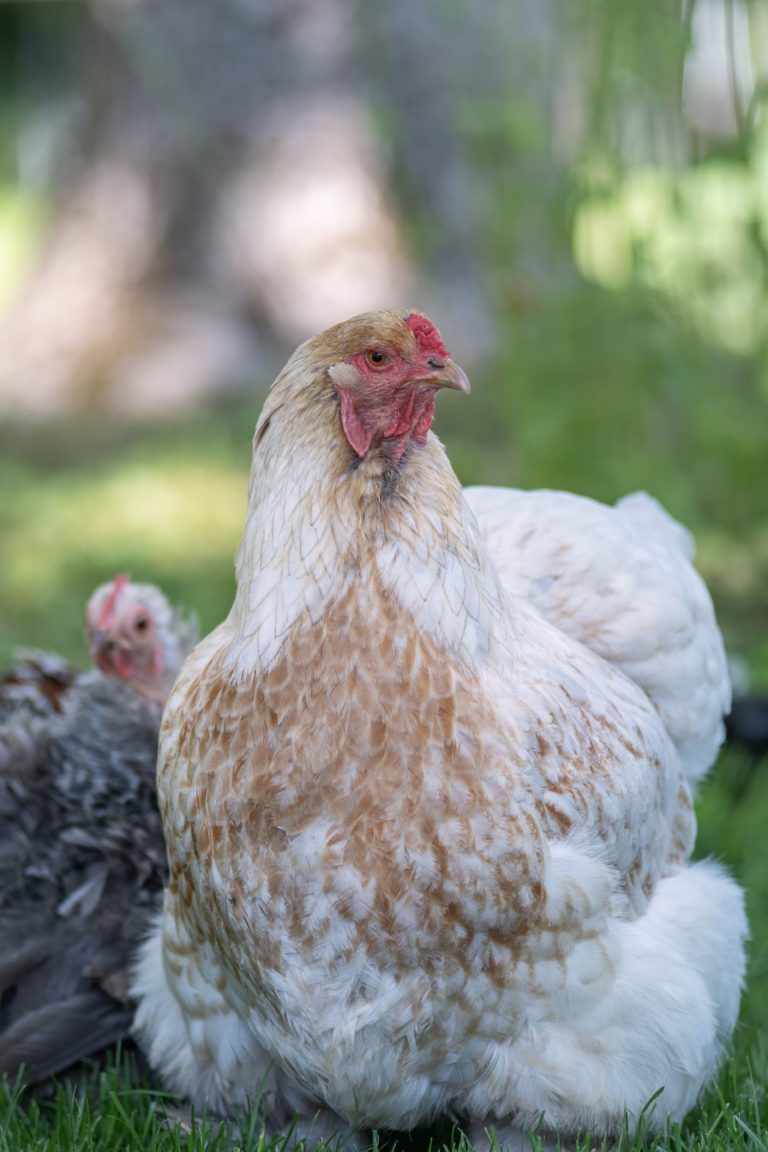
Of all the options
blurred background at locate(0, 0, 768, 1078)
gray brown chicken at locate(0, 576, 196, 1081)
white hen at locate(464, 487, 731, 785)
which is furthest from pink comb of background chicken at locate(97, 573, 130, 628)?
blurred background at locate(0, 0, 768, 1078)

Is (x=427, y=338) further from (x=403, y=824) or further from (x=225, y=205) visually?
(x=225, y=205)

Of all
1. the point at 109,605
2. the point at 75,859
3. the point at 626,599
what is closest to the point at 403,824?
the point at 626,599

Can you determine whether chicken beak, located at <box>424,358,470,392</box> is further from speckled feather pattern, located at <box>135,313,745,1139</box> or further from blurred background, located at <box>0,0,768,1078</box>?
blurred background, located at <box>0,0,768,1078</box>

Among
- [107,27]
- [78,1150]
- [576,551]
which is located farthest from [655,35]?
[107,27]

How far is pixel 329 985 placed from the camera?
2445mm

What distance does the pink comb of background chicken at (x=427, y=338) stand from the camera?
2424 millimetres

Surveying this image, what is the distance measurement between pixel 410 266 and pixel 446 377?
646 centimetres

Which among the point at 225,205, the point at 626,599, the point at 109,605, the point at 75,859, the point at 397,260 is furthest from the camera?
the point at 397,260

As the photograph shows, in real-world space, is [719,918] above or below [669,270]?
below

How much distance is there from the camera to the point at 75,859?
3.32 metres

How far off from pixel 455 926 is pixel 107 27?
7.69 meters

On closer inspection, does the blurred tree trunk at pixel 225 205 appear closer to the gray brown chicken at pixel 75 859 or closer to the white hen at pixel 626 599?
the gray brown chicken at pixel 75 859

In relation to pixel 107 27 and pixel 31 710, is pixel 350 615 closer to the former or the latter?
pixel 31 710

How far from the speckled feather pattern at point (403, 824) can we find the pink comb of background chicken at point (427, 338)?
0.06 metres
